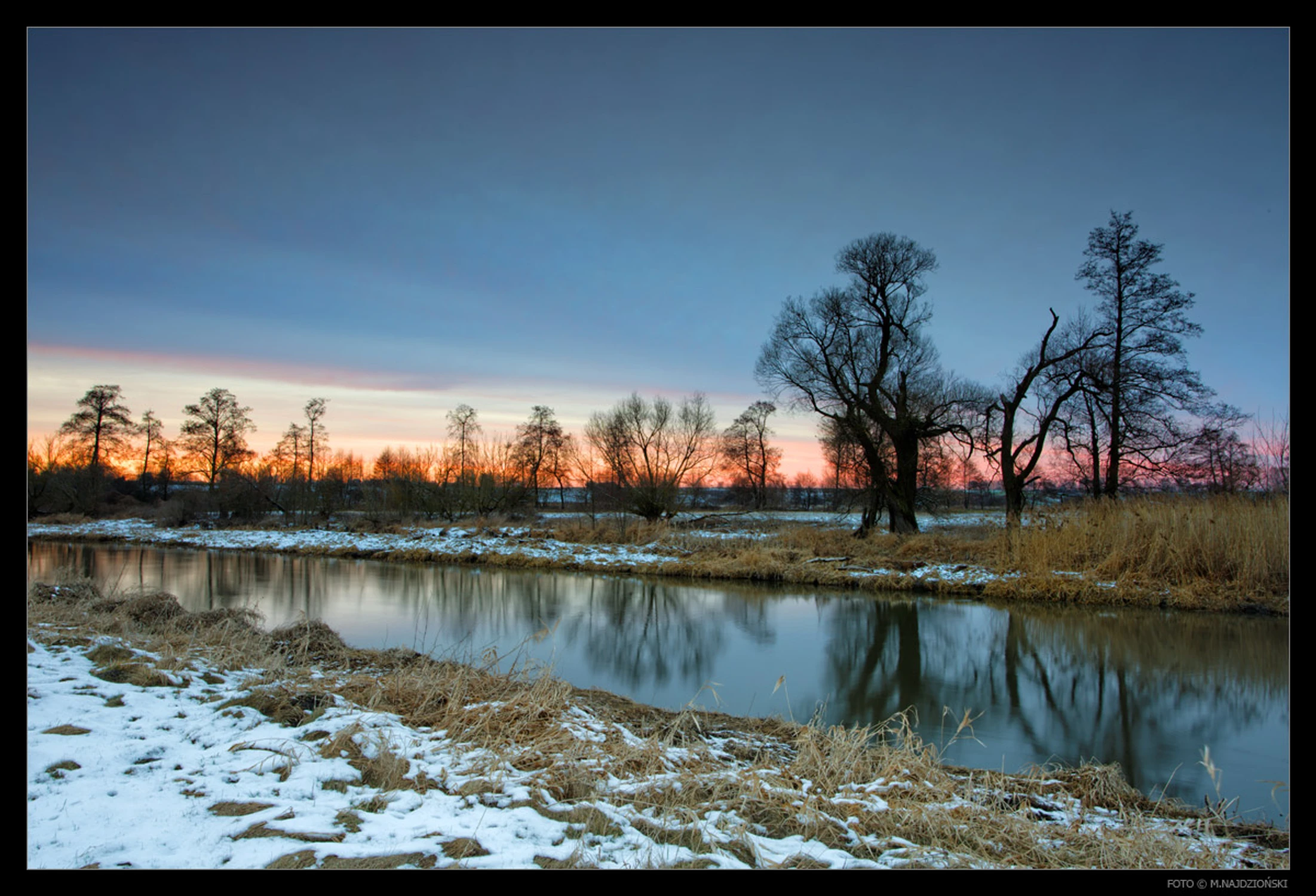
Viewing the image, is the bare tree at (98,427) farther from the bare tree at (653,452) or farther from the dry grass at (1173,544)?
the dry grass at (1173,544)

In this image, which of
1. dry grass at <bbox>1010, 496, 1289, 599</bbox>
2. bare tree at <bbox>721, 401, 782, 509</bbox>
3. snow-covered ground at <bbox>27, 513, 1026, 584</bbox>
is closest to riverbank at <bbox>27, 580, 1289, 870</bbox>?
dry grass at <bbox>1010, 496, 1289, 599</bbox>

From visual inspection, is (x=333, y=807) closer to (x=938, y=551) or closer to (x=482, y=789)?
(x=482, y=789)

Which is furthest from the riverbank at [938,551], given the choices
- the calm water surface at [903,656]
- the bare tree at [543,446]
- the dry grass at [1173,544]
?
the bare tree at [543,446]

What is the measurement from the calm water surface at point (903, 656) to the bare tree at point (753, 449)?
42.6 meters

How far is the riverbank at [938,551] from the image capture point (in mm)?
12031

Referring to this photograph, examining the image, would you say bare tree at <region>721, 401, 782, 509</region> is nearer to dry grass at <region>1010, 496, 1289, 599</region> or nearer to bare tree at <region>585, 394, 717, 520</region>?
bare tree at <region>585, 394, 717, 520</region>

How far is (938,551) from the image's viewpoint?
55.7 ft

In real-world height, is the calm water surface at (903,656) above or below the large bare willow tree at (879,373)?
below

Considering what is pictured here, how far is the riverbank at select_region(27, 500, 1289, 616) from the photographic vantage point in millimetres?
12031

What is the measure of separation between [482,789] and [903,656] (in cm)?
740

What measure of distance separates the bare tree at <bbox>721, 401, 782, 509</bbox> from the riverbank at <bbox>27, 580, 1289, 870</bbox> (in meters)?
52.6

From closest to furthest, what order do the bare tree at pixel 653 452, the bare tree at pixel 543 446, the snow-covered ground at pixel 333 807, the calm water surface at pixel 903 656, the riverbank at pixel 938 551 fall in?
1. the snow-covered ground at pixel 333 807
2. the calm water surface at pixel 903 656
3. the riverbank at pixel 938 551
4. the bare tree at pixel 653 452
5. the bare tree at pixel 543 446

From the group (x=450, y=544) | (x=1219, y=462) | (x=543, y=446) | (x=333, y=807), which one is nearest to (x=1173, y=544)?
(x=1219, y=462)

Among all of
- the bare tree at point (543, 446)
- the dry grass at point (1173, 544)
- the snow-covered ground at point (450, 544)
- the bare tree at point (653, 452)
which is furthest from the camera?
the bare tree at point (543, 446)
